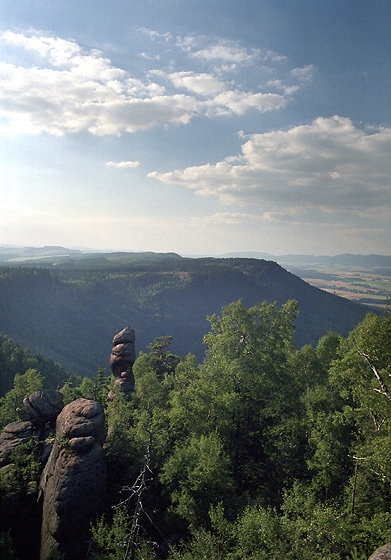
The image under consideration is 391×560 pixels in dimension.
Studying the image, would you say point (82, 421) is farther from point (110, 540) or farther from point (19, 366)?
point (19, 366)

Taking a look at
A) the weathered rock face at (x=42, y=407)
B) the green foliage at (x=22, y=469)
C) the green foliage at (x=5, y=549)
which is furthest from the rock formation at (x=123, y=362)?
the green foliage at (x=5, y=549)

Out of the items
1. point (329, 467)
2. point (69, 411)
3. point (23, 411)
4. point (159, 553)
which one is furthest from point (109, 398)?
point (329, 467)

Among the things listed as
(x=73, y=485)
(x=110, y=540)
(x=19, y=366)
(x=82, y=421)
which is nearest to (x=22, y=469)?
(x=73, y=485)

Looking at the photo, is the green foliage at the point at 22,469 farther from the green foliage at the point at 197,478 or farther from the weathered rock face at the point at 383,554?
the weathered rock face at the point at 383,554

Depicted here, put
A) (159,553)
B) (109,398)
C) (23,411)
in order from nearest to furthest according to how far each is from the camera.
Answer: (159,553)
(23,411)
(109,398)

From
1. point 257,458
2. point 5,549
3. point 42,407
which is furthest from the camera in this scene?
point 42,407

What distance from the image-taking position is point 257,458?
1160 inches

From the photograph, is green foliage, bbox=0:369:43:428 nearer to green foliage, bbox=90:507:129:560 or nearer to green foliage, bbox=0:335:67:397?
green foliage, bbox=90:507:129:560

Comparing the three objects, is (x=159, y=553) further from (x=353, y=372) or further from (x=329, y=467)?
(x=353, y=372)

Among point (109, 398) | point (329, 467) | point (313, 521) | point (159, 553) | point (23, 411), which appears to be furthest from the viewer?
point (109, 398)

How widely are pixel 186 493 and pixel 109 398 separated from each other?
79.1ft

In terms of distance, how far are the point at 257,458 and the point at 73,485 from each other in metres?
16.9

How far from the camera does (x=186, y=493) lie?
23.0 meters

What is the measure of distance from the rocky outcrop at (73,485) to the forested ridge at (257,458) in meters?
1.79
